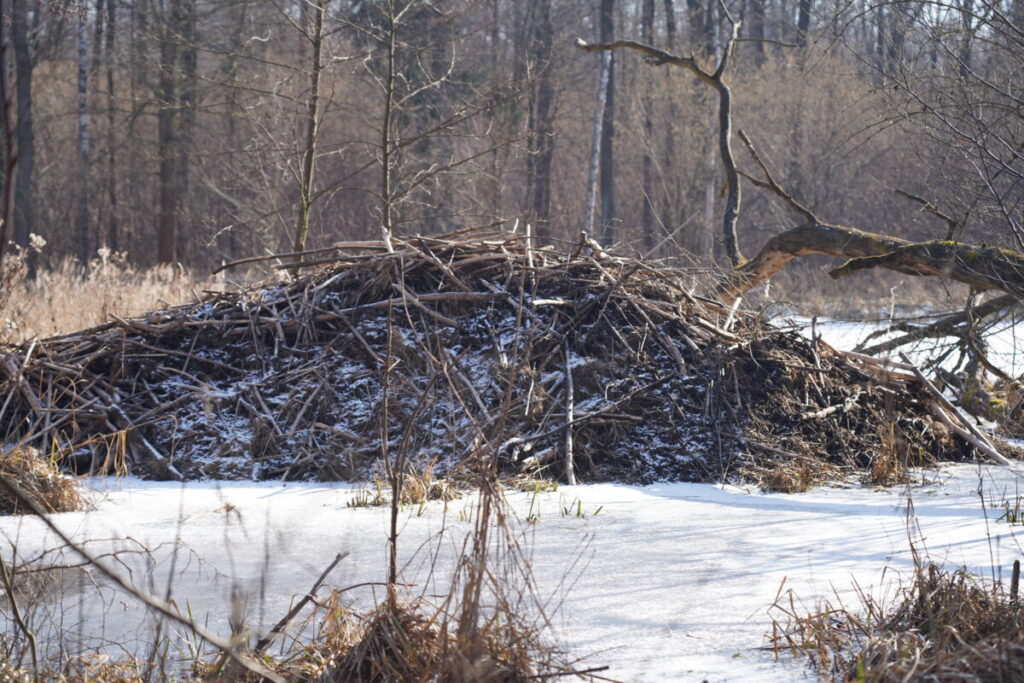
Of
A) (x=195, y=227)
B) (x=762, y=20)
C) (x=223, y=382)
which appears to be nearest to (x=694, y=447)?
(x=223, y=382)

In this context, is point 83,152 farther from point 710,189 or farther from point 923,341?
point 923,341

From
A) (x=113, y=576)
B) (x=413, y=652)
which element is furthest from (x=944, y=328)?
(x=113, y=576)

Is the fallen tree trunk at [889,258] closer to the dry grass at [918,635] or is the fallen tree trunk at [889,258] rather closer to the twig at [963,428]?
the twig at [963,428]

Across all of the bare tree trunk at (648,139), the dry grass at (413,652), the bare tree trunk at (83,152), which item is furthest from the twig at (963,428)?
the bare tree trunk at (83,152)

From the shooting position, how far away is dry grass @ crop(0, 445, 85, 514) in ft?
15.1

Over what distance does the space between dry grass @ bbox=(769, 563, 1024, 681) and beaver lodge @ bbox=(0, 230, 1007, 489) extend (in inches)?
92.8

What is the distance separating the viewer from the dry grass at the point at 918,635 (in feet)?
8.48

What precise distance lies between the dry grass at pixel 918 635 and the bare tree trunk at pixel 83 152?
68.9ft

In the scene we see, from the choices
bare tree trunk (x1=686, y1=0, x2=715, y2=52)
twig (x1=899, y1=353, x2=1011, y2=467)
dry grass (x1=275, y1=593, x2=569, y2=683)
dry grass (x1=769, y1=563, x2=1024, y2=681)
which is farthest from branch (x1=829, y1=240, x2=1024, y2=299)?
bare tree trunk (x1=686, y1=0, x2=715, y2=52)

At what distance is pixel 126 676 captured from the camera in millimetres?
2746

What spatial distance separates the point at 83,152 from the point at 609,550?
21.5 metres

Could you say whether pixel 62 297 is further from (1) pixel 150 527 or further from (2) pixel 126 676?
(2) pixel 126 676

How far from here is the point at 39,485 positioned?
467cm

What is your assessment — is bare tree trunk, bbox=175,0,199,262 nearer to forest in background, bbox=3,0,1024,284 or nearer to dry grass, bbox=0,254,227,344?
forest in background, bbox=3,0,1024,284
